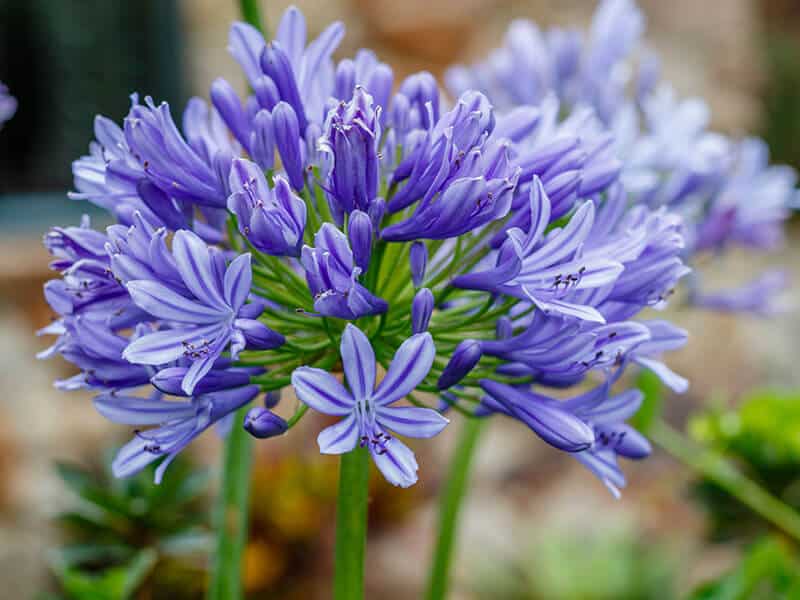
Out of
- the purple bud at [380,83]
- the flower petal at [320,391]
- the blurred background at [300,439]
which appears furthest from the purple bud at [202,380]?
the blurred background at [300,439]

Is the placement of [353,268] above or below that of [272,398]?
above

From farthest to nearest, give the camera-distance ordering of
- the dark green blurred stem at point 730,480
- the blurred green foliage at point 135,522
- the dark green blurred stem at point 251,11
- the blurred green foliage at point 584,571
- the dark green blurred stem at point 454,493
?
the blurred green foliage at point 584,571, the dark green blurred stem at point 730,480, the blurred green foliage at point 135,522, the dark green blurred stem at point 454,493, the dark green blurred stem at point 251,11

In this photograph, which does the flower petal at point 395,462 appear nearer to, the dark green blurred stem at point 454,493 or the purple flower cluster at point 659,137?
the dark green blurred stem at point 454,493

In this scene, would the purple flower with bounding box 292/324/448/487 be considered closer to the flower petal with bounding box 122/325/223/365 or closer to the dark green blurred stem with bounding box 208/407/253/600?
the flower petal with bounding box 122/325/223/365

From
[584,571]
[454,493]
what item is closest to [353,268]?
[454,493]

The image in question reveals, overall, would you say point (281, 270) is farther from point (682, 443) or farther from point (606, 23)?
point (682, 443)

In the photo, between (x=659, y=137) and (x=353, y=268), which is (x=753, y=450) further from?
(x=353, y=268)
